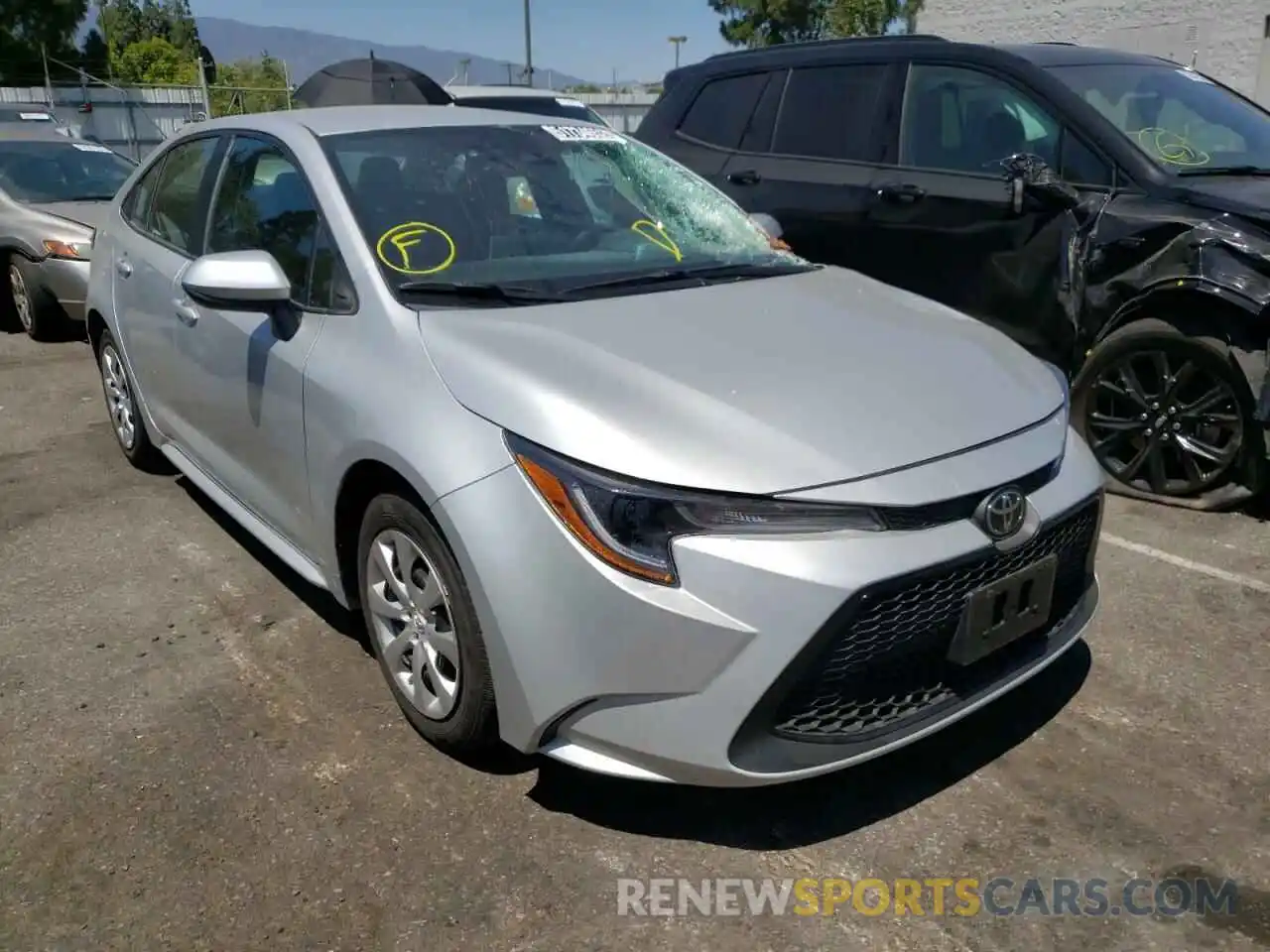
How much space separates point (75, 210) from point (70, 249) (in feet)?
1.83

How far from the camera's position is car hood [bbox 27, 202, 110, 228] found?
307 inches

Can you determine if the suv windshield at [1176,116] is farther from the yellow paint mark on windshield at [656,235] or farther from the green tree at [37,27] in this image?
the green tree at [37,27]

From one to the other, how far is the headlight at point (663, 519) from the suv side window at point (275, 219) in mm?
1213

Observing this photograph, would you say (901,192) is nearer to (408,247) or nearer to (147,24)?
(408,247)

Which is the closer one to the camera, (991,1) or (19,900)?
(19,900)

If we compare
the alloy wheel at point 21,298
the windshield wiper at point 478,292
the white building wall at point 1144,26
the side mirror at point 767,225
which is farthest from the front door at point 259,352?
the white building wall at point 1144,26

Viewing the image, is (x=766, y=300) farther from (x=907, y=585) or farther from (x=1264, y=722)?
(x=1264, y=722)

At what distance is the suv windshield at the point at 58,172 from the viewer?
8.35 m

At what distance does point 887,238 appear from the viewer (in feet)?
Result: 17.3

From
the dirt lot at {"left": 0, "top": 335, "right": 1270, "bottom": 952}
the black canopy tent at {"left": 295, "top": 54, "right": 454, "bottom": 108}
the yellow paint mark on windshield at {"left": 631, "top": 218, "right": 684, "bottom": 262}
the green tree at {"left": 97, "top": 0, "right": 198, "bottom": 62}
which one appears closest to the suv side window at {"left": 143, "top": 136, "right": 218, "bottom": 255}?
the dirt lot at {"left": 0, "top": 335, "right": 1270, "bottom": 952}

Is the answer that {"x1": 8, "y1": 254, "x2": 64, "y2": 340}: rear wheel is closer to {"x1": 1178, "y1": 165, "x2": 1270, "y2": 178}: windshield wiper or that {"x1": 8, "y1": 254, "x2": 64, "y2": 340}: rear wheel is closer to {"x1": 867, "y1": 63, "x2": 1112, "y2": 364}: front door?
{"x1": 867, "y1": 63, "x2": 1112, "y2": 364}: front door

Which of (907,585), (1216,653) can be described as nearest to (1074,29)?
(1216,653)

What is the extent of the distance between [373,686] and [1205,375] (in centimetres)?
329

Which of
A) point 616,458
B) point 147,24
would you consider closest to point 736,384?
point 616,458
